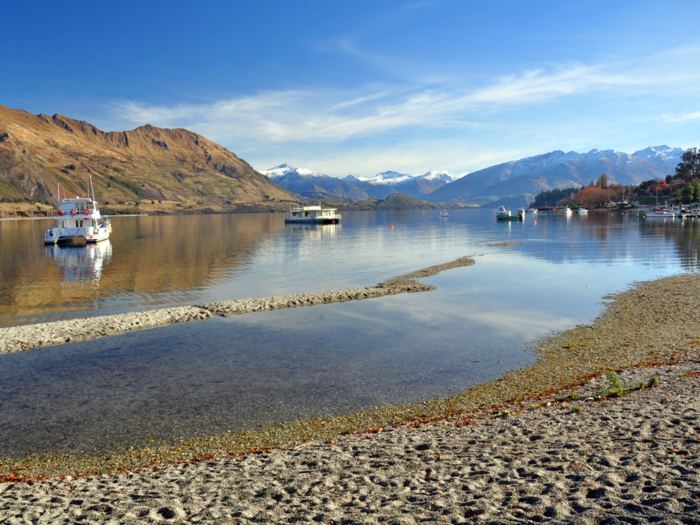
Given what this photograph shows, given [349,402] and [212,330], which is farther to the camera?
[212,330]

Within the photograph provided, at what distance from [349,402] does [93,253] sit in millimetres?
82936

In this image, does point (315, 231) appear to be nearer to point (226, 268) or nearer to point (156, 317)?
point (226, 268)

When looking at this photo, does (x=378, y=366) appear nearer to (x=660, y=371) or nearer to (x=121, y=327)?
(x=660, y=371)

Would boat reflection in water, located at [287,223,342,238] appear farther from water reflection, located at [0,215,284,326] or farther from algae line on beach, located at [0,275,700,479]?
algae line on beach, located at [0,275,700,479]

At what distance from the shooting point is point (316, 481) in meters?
11.4

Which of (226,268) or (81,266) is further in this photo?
(81,266)

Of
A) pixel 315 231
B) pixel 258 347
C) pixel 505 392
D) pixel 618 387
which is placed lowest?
pixel 505 392

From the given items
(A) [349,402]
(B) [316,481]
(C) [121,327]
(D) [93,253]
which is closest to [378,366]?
(A) [349,402]

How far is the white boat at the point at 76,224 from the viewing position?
326ft

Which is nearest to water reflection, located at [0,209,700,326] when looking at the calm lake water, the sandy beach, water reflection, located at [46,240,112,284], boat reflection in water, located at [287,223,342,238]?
the calm lake water

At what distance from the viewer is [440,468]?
11703 mm

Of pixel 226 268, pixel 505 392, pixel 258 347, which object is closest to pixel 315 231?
pixel 226 268

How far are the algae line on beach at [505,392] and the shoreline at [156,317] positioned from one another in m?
16.0

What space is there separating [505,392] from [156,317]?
26.2 meters
